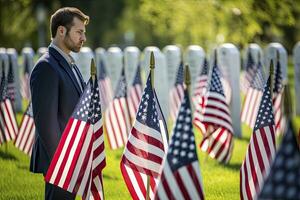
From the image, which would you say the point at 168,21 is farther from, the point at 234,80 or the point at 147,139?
the point at 147,139

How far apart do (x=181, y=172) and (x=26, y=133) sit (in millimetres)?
6591

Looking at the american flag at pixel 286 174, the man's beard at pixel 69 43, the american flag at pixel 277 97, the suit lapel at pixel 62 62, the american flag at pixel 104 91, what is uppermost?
the man's beard at pixel 69 43

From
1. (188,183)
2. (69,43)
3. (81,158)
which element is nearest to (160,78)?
(81,158)

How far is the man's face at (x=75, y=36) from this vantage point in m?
6.62

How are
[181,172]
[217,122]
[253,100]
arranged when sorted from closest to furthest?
[181,172], [217,122], [253,100]

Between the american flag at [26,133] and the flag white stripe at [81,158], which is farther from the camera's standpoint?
the american flag at [26,133]

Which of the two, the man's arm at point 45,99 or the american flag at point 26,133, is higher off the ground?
the man's arm at point 45,99

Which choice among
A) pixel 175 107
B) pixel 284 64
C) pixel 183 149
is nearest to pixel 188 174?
pixel 183 149

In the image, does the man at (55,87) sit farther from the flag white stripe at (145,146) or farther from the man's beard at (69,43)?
the flag white stripe at (145,146)

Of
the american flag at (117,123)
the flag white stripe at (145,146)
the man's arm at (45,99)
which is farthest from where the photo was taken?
the american flag at (117,123)

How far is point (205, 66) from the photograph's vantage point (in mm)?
14211

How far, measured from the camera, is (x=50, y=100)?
21.0 ft

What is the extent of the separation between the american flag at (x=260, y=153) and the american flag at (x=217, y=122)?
352 centimetres

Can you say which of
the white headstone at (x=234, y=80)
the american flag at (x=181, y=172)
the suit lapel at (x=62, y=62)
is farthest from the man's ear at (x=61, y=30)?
the white headstone at (x=234, y=80)
